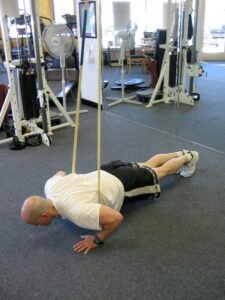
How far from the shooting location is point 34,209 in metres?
1.74

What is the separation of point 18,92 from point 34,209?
2333 millimetres

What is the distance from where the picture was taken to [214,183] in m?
2.72

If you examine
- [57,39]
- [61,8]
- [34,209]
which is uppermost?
[61,8]

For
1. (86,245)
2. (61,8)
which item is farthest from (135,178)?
(61,8)

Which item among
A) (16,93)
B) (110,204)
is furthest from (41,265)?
(16,93)

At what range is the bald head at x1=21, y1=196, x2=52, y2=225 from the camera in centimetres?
174

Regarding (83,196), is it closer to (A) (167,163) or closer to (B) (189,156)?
(A) (167,163)

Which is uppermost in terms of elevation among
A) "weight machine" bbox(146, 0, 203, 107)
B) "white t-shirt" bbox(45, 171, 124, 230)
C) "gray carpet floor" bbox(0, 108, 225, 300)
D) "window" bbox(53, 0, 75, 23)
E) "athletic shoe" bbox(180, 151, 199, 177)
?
"window" bbox(53, 0, 75, 23)

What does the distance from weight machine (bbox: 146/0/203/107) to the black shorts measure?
1.83 m

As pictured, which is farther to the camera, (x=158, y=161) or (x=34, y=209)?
(x=158, y=161)

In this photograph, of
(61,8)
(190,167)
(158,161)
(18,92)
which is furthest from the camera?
(61,8)

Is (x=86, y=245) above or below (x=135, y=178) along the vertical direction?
below

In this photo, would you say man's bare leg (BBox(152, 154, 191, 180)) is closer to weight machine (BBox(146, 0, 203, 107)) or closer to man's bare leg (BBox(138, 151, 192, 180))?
man's bare leg (BBox(138, 151, 192, 180))

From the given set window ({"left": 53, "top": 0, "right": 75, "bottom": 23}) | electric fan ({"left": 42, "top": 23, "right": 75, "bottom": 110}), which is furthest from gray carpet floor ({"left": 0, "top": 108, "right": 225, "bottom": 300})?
window ({"left": 53, "top": 0, "right": 75, "bottom": 23})
